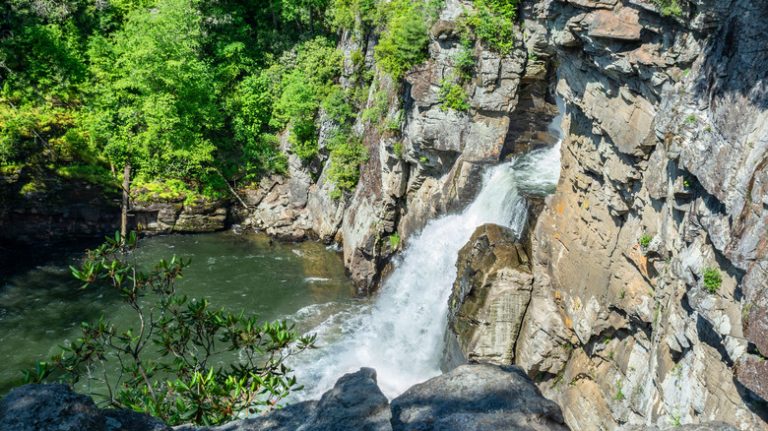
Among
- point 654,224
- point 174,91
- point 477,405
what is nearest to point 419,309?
point 654,224

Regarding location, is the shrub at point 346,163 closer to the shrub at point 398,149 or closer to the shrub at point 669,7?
the shrub at point 398,149

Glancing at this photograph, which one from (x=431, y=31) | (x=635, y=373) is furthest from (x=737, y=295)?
(x=431, y=31)

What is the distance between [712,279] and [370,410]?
269 inches

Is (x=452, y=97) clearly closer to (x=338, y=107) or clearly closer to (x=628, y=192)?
(x=338, y=107)

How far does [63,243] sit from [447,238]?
1649 cm

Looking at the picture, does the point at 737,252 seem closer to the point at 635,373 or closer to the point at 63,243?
the point at 635,373

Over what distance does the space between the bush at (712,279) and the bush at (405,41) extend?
1309 cm

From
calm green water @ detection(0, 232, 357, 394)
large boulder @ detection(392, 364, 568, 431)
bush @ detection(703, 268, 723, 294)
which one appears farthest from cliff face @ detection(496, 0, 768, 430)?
calm green water @ detection(0, 232, 357, 394)

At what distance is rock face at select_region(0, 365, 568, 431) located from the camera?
525cm

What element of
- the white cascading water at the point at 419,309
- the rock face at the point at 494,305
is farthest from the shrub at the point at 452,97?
the rock face at the point at 494,305

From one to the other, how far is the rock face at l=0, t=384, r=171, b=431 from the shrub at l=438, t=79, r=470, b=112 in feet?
52.6

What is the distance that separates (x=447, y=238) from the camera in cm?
2044

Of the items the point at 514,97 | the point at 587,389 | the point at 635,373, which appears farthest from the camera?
the point at 514,97

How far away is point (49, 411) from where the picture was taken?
5.21m
